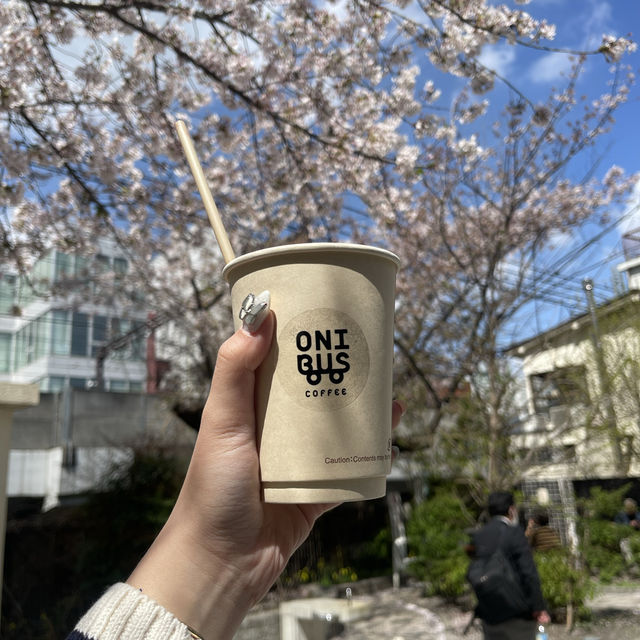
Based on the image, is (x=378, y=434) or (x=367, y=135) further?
(x=367, y=135)

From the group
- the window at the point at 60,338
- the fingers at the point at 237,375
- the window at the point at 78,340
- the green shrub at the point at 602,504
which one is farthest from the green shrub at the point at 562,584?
the window at the point at 60,338

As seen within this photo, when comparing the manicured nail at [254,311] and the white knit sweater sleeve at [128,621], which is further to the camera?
the manicured nail at [254,311]

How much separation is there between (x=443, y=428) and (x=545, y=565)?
98.7 inches

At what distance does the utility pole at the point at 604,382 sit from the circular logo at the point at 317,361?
294 inches

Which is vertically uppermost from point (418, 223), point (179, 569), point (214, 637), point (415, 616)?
point (418, 223)

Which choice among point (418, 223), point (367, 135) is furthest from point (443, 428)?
point (367, 135)

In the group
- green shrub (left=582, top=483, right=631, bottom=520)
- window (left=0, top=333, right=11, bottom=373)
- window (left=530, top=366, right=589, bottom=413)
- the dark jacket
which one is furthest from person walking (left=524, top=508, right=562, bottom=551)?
window (left=0, top=333, right=11, bottom=373)

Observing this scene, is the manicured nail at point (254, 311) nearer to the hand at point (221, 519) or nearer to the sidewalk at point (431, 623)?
the hand at point (221, 519)

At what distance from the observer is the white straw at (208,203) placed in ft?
4.46

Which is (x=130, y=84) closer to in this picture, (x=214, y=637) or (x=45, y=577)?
(x=214, y=637)

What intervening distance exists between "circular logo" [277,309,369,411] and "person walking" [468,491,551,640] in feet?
11.4

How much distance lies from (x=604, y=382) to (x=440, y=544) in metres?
3.65

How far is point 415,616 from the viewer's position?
8070mm

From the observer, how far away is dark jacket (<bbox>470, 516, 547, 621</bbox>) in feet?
13.1
